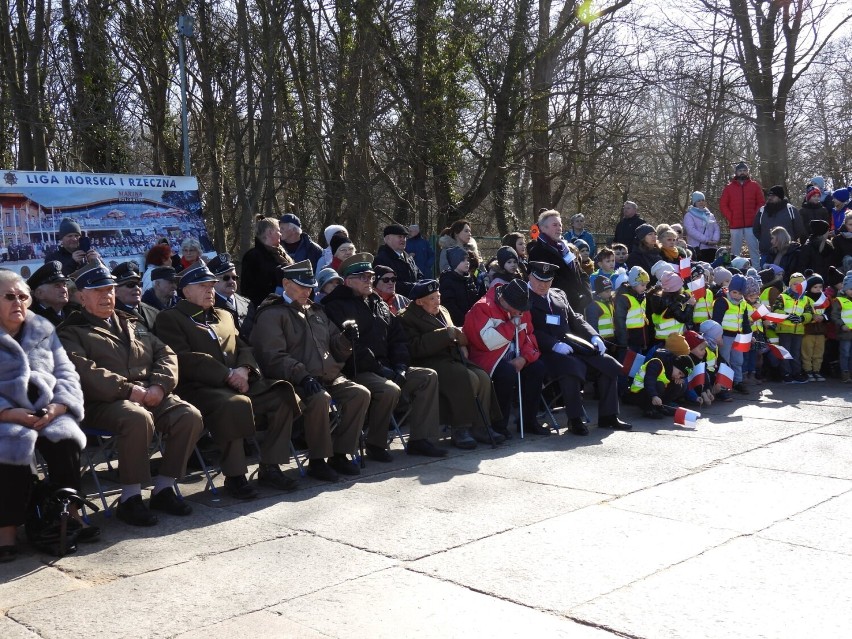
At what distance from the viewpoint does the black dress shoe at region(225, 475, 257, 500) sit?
22.1ft

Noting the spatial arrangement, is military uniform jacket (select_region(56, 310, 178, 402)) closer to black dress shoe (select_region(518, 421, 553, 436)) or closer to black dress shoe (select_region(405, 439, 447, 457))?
black dress shoe (select_region(405, 439, 447, 457))

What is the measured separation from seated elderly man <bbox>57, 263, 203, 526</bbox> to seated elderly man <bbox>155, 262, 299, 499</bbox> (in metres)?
0.27

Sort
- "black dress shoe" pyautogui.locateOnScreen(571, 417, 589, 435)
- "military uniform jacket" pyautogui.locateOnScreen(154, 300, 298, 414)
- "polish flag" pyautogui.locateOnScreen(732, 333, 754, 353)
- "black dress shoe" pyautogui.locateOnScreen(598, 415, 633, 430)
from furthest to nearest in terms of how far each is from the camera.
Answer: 1. "polish flag" pyautogui.locateOnScreen(732, 333, 754, 353)
2. "black dress shoe" pyautogui.locateOnScreen(598, 415, 633, 430)
3. "black dress shoe" pyautogui.locateOnScreen(571, 417, 589, 435)
4. "military uniform jacket" pyautogui.locateOnScreen(154, 300, 298, 414)

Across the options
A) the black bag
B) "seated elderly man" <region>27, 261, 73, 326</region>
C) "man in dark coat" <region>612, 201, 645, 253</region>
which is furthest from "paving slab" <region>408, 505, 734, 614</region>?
"man in dark coat" <region>612, 201, 645, 253</region>

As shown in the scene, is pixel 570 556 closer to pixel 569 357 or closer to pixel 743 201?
pixel 569 357

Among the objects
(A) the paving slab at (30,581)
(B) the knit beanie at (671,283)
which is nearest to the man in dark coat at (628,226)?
(B) the knit beanie at (671,283)

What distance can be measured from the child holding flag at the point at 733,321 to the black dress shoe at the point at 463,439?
4.17 meters

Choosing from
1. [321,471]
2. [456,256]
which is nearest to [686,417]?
[456,256]

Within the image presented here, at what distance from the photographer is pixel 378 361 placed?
26.5 feet

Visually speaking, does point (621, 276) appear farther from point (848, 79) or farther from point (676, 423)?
point (848, 79)

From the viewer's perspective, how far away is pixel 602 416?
922 cm

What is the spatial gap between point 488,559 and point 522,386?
3712 millimetres

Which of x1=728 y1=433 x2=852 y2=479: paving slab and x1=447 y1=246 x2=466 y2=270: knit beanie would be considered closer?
x1=728 y1=433 x2=852 y2=479: paving slab

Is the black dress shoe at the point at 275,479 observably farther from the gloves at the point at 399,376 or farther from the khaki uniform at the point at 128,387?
the gloves at the point at 399,376
